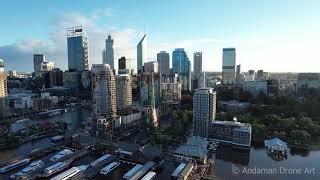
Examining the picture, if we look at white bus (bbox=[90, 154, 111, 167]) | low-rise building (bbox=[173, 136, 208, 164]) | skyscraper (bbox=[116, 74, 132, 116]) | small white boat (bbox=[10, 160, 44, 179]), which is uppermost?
skyscraper (bbox=[116, 74, 132, 116])

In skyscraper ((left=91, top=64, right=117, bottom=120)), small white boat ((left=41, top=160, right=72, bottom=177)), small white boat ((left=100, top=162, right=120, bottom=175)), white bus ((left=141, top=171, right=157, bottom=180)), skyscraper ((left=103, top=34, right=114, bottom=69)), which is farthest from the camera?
skyscraper ((left=103, top=34, right=114, bottom=69))

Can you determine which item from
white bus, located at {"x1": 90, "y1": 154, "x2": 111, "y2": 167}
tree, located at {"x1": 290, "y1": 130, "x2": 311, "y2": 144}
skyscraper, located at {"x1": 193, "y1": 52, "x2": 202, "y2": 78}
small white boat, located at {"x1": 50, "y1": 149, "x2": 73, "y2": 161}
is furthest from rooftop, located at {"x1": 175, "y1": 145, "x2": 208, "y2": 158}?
skyscraper, located at {"x1": 193, "y1": 52, "x2": 202, "y2": 78}

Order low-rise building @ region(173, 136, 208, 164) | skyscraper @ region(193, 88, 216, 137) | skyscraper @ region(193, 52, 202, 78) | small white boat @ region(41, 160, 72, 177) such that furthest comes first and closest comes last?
skyscraper @ region(193, 52, 202, 78), skyscraper @ region(193, 88, 216, 137), low-rise building @ region(173, 136, 208, 164), small white boat @ region(41, 160, 72, 177)

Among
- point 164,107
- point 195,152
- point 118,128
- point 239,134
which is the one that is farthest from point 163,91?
point 195,152

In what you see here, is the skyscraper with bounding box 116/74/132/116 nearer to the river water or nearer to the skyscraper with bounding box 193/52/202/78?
the river water

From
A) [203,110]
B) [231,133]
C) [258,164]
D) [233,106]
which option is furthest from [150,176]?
[233,106]

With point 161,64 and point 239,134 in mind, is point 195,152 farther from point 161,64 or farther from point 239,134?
point 161,64
